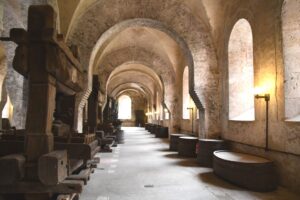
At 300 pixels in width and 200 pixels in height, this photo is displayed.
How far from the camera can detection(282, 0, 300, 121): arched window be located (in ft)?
16.3

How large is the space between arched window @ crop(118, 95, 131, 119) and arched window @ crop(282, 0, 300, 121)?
1469 inches

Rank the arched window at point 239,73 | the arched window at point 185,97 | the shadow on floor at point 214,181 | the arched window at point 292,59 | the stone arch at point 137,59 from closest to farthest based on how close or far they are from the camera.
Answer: the arched window at point 292,59 → the shadow on floor at point 214,181 → the arched window at point 239,73 → the arched window at point 185,97 → the stone arch at point 137,59

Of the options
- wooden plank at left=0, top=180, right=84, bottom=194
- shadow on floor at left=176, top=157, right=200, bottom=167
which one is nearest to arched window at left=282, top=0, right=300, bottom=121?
shadow on floor at left=176, top=157, right=200, bottom=167

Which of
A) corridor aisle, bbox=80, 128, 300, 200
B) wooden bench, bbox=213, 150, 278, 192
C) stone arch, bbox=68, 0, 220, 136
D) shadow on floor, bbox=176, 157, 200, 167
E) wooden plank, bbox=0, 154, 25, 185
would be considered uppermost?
stone arch, bbox=68, 0, 220, 136

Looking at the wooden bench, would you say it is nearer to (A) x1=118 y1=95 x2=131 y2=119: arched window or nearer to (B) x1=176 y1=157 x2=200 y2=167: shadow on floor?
(B) x1=176 y1=157 x2=200 y2=167: shadow on floor

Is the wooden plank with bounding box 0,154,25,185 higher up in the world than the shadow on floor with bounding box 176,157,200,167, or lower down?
higher up

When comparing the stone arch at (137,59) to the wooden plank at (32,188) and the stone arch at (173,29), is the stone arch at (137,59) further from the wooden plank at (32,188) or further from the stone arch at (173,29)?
the wooden plank at (32,188)

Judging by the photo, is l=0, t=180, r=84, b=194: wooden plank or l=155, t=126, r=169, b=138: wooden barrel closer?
l=0, t=180, r=84, b=194: wooden plank

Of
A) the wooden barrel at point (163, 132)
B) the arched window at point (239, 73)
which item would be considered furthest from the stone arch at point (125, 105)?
the arched window at point (239, 73)

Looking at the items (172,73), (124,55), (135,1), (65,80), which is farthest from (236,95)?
(124,55)

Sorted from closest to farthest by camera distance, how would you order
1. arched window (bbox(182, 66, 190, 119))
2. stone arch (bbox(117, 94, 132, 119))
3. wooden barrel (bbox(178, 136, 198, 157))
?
wooden barrel (bbox(178, 136, 198, 157)) < arched window (bbox(182, 66, 190, 119)) < stone arch (bbox(117, 94, 132, 119))

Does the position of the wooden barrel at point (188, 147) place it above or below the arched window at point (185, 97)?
below

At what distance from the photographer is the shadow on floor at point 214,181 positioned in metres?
5.08

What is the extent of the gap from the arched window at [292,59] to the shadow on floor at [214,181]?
1720 mm
